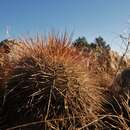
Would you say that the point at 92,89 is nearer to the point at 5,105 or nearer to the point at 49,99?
the point at 49,99

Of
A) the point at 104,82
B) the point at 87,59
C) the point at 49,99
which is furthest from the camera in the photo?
the point at 104,82

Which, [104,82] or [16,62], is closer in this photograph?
[16,62]

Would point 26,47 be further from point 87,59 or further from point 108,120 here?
point 108,120

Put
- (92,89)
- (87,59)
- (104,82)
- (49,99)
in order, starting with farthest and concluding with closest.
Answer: (104,82), (87,59), (92,89), (49,99)

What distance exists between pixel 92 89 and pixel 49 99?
54cm

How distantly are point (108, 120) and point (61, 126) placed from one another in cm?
62

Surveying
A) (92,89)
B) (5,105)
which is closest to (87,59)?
(92,89)

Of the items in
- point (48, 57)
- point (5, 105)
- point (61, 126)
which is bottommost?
point (61, 126)

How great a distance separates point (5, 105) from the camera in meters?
4.39

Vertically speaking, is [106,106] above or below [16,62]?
below

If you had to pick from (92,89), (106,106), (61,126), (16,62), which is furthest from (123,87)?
(16,62)

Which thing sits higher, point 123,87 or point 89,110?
point 123,87

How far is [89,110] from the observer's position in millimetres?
4141

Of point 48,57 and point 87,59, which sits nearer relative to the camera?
point 48,57
